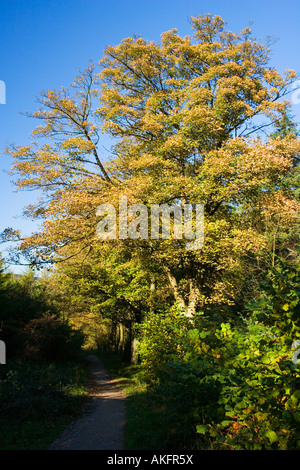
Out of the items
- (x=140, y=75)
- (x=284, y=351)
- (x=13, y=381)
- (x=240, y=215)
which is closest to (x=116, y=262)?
(x=240, y=215)

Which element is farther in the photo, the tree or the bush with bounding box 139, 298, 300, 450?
the tree

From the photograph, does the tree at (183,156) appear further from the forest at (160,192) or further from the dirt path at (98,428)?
the dirt path at (98,428)

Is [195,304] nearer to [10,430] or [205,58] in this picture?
[10,430]

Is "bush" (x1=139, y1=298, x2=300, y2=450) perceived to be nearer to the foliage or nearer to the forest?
the foliage

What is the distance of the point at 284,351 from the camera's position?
404 centimetres

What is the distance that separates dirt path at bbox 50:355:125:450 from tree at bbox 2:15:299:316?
550 cm

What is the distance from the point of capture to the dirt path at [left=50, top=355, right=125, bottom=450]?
7.64 meters

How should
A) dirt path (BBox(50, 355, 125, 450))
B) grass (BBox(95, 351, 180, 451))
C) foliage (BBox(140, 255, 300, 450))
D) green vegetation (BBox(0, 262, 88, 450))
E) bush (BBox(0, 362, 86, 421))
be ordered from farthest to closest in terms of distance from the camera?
bush (BBox(0, 362, 86, 421)) < green vegetation (BBox(0, 262, 88, 450)) < dirt path (BBox(50, 355, 125, 450)) < grass (BBox(95, 351, 180, 451)) < foliage (BBox(140, 255, 300, 450))

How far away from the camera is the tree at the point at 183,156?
575 inches

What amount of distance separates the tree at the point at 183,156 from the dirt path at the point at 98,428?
18.0 feet

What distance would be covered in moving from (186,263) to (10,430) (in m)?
10.7

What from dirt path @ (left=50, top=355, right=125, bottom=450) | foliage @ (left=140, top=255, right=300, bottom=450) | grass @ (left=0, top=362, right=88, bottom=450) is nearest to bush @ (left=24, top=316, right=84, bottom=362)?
grass @ (left=0, top=362, right=88, bottom=450)

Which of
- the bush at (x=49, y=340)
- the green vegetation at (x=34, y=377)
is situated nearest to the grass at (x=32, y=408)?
the green vegetation at (x=34, y=377)

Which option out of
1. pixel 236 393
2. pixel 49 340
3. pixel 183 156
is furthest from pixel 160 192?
pixel 236 393
